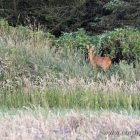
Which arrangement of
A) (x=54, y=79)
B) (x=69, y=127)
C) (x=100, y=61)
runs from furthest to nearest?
1. (x=100, y=61)
2. (x=54, y=79)
3. (x=69, y=127)

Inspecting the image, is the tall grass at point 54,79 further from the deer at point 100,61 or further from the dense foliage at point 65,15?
the dense foliage at point 65,15

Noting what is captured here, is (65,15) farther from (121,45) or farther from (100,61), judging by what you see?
(100,61)

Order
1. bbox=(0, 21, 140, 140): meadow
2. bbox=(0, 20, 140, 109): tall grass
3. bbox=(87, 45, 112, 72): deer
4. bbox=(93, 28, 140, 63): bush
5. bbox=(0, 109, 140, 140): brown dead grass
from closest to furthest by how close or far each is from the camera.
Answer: bbox=(0, 109, 140, 140): brown dead grass, bbox=(0, 21, 140, 140): meadow, bbox=(0, 20, 140, 109): tall grass, bbox=(87, 45, 112, 72): deer, bbox=(93, 28, 140, 63): bush

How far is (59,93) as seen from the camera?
8.56m

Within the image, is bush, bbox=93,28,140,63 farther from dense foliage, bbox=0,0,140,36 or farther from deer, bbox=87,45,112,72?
dense foliage, bbox=0,0,140,36

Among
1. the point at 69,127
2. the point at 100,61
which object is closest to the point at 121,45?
the point at 100,61

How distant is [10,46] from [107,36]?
9.80 ft

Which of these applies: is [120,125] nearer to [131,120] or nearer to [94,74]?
[131,120]

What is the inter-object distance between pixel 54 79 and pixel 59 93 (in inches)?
29.8

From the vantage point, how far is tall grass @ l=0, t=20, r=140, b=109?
8.19 m

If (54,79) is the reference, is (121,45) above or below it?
above

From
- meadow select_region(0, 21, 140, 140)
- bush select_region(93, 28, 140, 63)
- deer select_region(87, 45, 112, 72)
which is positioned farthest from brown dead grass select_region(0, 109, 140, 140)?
bush select_region(93, 28, 140, 63)

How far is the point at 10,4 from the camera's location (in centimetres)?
1780

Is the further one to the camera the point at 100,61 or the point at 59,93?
the point at 100,61
